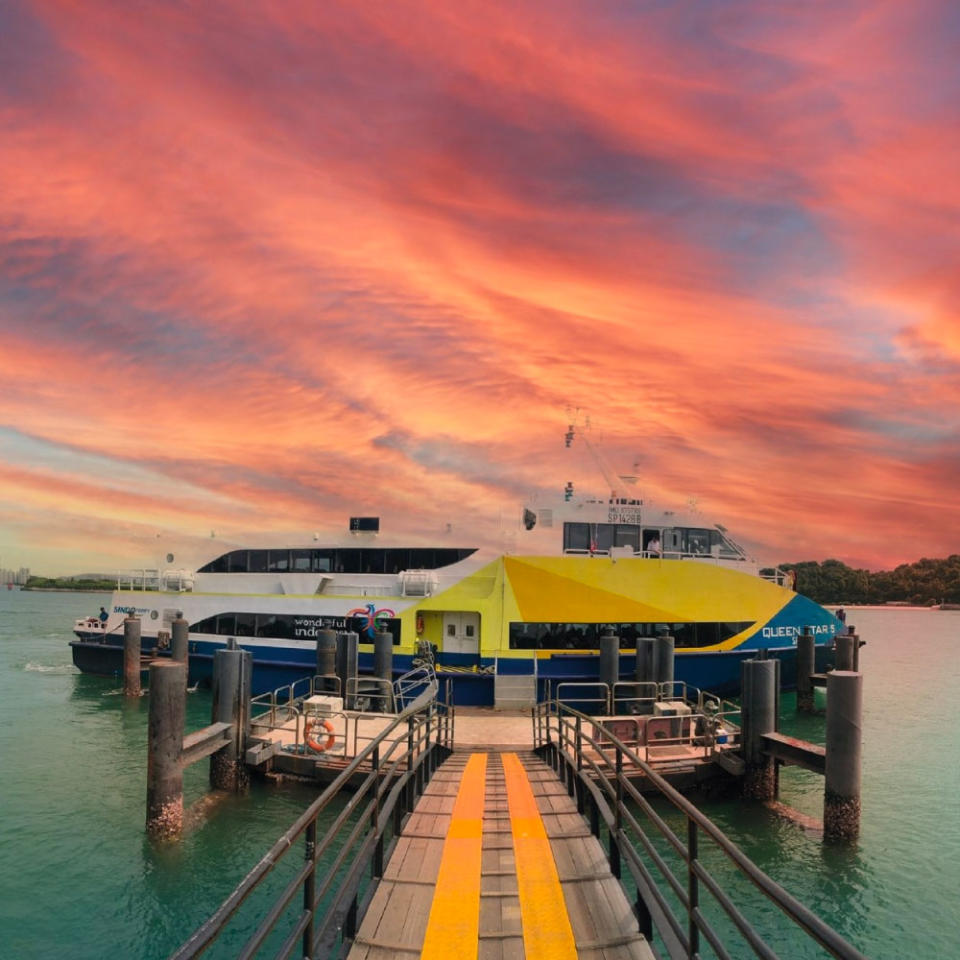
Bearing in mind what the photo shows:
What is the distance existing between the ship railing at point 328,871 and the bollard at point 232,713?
2.22m

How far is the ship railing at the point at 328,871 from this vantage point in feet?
13.6

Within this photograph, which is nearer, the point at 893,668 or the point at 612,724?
the point at 612,724

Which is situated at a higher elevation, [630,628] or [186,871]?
[630,628]

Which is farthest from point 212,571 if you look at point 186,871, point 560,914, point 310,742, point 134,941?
point 560,914

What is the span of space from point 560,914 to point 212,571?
2807 cm

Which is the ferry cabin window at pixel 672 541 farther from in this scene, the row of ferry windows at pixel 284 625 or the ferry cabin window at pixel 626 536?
the row of ferry windows at pixel 284 625

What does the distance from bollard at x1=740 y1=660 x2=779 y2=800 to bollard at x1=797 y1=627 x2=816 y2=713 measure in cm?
1322

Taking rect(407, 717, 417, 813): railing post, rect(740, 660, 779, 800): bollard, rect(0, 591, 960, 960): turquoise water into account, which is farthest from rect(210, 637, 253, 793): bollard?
rect(740, 660, 779, 800): bollard

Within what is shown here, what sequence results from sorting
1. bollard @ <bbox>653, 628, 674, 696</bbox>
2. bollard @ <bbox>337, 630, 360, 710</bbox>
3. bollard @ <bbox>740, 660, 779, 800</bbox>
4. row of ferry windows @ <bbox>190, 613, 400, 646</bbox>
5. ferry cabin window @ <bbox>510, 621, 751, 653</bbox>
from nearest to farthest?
bollard @ <bbox>740, 660, 779, 800</bbox> < bollard @ <bbox>653, 628, 674, 696</bbox> < bollard @ <bbox>337, 630, 360, 710</bbox> < ferry cabin window @ <bbox>510, 621, 751, 653</bbox> < row of ferry windows @ <bbox>190, 613, 400, 646</bbox>

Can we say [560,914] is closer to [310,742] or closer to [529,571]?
[310,742]

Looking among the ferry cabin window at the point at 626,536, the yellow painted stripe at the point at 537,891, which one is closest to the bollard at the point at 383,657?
the ferry cabin window at the point at 626,536

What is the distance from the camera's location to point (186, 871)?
12695mm

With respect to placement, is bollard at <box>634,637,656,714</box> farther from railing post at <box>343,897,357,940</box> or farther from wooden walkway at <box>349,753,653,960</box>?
railing post at <box>343,897,357,940</box>

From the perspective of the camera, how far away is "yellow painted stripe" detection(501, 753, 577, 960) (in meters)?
5.71
